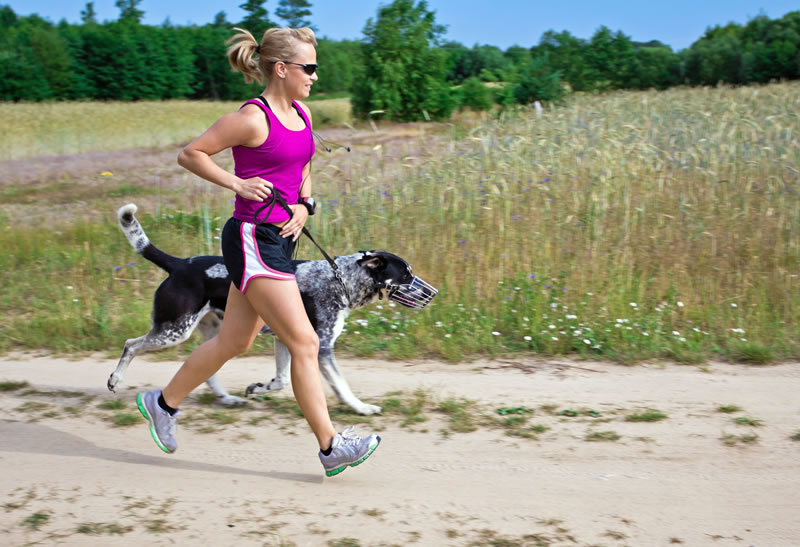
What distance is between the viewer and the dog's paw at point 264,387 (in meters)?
5.06

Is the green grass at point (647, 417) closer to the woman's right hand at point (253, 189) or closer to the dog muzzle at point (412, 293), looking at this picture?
the dog muzzle at point (412, 293)

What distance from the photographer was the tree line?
2070cm

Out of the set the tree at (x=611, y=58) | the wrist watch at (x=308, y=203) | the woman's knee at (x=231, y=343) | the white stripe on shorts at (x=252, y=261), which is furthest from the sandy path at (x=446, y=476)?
the tree at (x=611, y=58)

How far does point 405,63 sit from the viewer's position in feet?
67.6

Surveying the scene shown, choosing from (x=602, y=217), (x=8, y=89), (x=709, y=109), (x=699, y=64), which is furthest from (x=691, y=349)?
(x=8, y=89)

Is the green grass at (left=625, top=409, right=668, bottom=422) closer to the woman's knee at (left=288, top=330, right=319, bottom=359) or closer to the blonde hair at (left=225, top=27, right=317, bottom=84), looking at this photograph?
the woman's knee at (left=288, top=330, right=319, bottom=359)

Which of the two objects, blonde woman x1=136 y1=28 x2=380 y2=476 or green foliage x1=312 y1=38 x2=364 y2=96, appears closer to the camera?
blonde woman x1=136 y1=28 x2=380 y2=476

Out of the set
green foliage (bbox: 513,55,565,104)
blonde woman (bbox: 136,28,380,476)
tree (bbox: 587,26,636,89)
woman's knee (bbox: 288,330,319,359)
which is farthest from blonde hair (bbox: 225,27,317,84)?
tree (bbox: 587,26,636,89)

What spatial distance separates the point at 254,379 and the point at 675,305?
3917 millimetres

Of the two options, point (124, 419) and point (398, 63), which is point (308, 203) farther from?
point (398, 63)

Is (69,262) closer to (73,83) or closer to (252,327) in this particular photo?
(252,327)

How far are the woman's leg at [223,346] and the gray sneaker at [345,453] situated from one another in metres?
0.77

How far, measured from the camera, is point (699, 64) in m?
35.2

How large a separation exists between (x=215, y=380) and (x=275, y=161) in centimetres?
219
